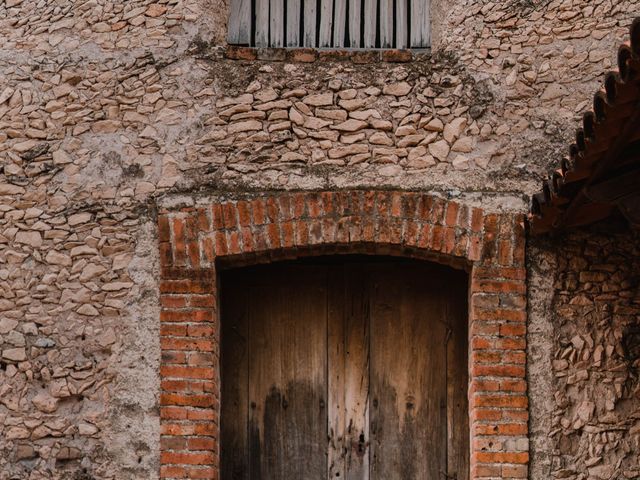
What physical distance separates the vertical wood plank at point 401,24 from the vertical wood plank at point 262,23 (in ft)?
2.49

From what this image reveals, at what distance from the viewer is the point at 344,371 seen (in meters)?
6.23

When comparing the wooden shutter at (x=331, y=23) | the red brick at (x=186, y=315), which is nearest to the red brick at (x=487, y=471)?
the red brick at (x=186, y=315)

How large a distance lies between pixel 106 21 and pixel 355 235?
1859mm

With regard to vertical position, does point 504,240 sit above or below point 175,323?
above

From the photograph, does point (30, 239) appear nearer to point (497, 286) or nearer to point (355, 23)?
point (355, 23)

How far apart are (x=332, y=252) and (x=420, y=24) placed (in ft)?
4.85

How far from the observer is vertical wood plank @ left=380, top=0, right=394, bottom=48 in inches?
256

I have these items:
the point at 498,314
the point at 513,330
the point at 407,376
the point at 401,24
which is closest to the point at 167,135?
the point at 401,24

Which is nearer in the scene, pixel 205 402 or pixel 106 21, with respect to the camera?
pixel 205 402

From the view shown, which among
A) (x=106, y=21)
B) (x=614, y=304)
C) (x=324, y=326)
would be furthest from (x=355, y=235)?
(x=106, y=21)

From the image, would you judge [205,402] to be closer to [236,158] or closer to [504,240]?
[236,158]

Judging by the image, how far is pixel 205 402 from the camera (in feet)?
19.2

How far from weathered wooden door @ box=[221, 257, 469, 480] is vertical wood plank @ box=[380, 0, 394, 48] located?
1.27 meters

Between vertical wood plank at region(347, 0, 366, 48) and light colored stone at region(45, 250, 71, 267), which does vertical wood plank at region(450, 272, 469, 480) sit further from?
light colored stone at region(45, 250, 71, 267)
